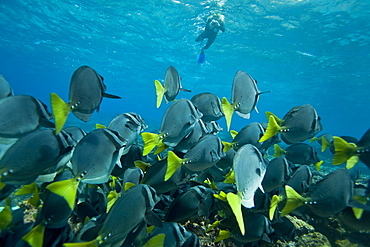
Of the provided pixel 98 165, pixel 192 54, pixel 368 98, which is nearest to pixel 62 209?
pixel 98 165

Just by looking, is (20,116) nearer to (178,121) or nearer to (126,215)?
(126,215)

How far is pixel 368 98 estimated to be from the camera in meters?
38.2

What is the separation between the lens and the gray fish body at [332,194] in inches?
74.0

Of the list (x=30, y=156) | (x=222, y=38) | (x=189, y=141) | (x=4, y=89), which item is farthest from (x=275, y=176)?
(x=222, y=38)

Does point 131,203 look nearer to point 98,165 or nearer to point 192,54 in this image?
point 98,165

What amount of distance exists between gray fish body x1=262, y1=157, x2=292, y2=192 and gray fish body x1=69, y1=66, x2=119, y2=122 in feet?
6.99

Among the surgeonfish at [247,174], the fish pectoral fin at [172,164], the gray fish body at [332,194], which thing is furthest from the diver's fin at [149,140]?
the gray fish body at [332,194]

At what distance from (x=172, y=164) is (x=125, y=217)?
66cm

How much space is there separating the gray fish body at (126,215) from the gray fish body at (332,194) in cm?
157

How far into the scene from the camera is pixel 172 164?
80.0 inches

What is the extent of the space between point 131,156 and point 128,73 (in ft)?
167

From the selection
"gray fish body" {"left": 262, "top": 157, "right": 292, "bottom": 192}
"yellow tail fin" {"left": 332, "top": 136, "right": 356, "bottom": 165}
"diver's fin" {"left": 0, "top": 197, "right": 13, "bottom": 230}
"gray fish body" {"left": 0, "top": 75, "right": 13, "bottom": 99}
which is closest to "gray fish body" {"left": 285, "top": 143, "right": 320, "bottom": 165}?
"gray fish body" {"left": 262, "top": 157, "right": 292, "bottom": 192}

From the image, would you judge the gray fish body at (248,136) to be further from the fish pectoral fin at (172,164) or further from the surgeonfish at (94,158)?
the surgeonfish at (94,158)

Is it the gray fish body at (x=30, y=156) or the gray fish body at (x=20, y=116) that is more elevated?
the gray fish body at (x=20, y=116)
